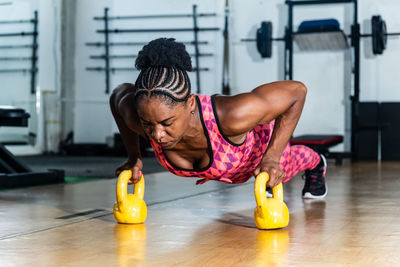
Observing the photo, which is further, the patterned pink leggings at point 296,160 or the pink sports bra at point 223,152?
the patterned pink leggings at point 296,160

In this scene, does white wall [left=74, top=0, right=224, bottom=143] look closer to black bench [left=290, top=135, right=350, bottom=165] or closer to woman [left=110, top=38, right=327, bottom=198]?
black bench [left=290, top=135, right=350, bottom=165]

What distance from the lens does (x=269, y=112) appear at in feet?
6.23

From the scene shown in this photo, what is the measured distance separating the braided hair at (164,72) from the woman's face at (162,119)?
0.02 meters

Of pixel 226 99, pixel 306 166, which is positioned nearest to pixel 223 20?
pixel 306 166

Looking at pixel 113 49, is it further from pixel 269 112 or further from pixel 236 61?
pixel 269 112

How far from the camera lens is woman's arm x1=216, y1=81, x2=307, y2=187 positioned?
6.08ft

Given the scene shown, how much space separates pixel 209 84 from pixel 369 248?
6.15 metres

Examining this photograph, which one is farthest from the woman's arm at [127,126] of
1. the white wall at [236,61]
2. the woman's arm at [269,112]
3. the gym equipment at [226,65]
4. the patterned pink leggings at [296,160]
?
the white wall at [236,61]

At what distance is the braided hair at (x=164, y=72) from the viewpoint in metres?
1.73

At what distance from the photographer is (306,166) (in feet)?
8.63

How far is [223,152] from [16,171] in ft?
7.04

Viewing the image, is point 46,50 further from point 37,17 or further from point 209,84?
point 209,84

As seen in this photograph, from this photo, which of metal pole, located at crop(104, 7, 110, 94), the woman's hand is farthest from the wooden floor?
metal pole, located at crop(104, 7, 110, 94)

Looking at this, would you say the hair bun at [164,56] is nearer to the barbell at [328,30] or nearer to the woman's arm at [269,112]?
the woman's arm at [269,112]
